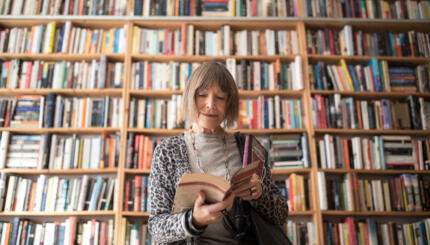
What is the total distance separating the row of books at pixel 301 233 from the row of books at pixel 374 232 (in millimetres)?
94

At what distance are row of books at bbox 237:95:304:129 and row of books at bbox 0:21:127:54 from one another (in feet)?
3.70

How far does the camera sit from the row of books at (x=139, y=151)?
2.65m

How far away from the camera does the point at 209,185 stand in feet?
3.16

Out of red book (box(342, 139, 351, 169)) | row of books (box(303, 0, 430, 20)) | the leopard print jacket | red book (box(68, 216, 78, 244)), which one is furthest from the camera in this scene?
row of books (box(303, 0, 430, 20))

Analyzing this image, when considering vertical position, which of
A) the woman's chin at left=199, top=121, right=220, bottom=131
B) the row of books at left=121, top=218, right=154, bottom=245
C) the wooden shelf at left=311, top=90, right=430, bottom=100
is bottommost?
the row of books at left=121, top=218, right=154, bottom=245

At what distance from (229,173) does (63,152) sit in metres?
1.89

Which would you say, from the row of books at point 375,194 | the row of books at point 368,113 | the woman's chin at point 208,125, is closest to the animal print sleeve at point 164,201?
the woman's chin at point 208,125

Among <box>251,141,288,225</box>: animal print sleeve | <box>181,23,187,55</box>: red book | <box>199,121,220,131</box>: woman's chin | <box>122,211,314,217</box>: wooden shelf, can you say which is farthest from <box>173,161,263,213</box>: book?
<box>181,23,187,55</box>: red book

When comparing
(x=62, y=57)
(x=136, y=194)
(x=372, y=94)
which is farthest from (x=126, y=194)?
(x=372, y=94)

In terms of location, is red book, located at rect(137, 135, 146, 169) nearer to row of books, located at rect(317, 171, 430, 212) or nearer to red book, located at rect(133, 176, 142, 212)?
red book, located at rect(133, 176, 142, 212)

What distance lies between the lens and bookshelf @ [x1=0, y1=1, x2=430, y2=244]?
8.55ft

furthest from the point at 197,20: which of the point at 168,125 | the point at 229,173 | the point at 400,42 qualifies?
the point at 229,173

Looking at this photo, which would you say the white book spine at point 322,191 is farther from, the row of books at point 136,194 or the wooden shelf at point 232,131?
the row of books at point 136,194

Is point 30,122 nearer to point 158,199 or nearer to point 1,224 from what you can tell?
point 1,224
